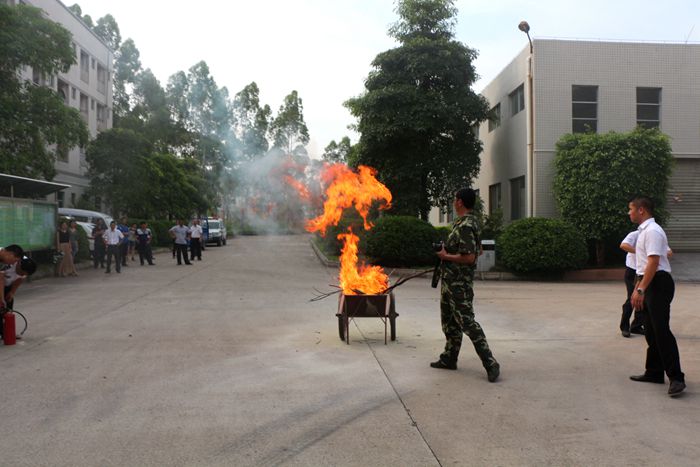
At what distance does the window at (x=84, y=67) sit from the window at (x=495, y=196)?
93.3 feet

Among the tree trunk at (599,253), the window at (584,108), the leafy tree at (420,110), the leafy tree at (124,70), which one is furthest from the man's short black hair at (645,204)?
the leafy tree at (124,70)

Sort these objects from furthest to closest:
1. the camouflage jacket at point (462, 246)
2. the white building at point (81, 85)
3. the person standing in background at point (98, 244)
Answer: the white building at point (81, 85)
the person standing in background at point (98, 244)
the camouflage jacket at point (462, 246)

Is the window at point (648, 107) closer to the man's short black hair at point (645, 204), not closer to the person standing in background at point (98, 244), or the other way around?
the man's short black hair at point (645, 204)

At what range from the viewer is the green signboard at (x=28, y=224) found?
47.5 ft

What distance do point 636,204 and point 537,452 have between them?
9.56 feet

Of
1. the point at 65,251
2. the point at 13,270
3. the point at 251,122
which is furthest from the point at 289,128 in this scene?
the point at 13,270

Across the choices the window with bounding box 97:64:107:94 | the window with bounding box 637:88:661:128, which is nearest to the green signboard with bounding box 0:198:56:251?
the window with bounding box 637:88:661:128

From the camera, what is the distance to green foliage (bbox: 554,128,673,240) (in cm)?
1675

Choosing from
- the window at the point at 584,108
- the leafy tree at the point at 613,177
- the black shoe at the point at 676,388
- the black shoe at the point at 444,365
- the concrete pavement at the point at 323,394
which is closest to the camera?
the concrete pavement at the point at 323,394

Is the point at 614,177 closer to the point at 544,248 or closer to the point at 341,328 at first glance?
the point at 544,248

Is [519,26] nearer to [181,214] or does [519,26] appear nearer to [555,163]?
[555,163]

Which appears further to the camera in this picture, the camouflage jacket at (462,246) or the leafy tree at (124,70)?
the leafy tree at (124,70)

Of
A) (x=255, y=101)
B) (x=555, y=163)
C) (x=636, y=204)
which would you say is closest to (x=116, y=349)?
(x=636, y=204)

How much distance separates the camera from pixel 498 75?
950 inches
